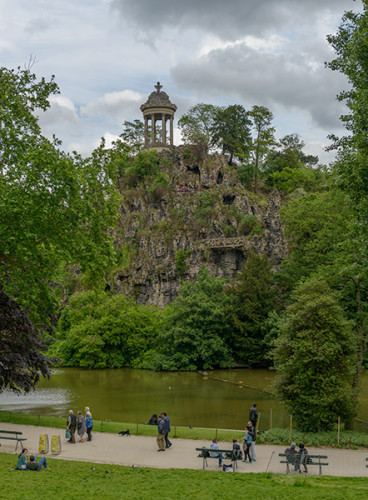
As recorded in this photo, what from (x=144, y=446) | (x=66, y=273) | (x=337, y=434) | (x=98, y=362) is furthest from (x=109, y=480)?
(x=66, y=273)

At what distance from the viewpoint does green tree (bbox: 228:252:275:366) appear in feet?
143

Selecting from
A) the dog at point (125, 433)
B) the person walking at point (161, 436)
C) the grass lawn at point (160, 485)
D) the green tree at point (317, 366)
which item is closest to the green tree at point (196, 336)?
the green tree at point (317, 366)

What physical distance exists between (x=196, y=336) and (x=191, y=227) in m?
17.6

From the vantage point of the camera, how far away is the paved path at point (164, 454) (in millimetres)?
16109

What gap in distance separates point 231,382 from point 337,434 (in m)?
18.6

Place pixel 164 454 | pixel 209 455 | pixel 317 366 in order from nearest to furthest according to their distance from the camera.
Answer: pixel 209 455, pixel 164 454, pixel 317 366

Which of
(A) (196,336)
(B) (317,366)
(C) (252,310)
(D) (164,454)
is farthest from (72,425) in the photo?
(C) (252,310)

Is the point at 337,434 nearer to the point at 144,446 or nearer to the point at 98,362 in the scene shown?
the point at 144,446

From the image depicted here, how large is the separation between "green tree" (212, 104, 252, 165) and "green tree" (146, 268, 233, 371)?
94.6 feet

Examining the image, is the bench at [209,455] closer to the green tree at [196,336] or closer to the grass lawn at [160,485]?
the grass lawn at [160,485]

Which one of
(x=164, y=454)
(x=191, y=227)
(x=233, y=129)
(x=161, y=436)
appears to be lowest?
(x=164, y=454)

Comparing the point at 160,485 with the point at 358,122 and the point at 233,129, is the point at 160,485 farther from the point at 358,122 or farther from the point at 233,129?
the point at 233,129

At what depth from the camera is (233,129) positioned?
69.6 m

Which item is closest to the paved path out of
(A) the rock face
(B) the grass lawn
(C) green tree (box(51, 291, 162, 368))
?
(B) the grass lawn
